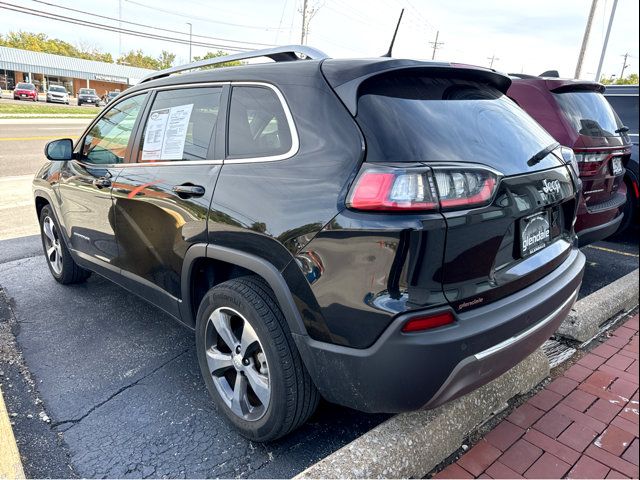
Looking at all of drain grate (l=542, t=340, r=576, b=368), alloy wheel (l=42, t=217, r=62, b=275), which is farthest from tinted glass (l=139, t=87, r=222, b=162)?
drain grate (l=542, t=340, r=576, b=368)

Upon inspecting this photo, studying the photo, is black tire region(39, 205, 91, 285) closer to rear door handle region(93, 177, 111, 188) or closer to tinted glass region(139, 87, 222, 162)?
rear door handle region(93, 177, 111, 188)

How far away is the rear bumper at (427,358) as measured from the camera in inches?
70.2

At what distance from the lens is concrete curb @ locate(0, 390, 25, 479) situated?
7.01 ft

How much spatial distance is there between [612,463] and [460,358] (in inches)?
48.0

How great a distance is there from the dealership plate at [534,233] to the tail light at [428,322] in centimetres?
58

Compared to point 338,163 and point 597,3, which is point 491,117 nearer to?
point 338,163

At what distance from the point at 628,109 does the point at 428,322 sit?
244 inches

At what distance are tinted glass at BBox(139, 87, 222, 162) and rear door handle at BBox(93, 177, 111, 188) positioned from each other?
395mm

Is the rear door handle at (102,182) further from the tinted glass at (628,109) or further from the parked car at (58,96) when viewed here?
the parked car at (58,96)

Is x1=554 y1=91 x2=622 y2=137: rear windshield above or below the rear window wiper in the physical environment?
above

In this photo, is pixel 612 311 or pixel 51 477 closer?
pixel 51 477

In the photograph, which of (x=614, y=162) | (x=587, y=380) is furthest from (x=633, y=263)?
(x=587, y=380)

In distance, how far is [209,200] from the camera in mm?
2445

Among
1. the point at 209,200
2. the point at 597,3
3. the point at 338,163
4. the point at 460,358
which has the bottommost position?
the point at 460,358
